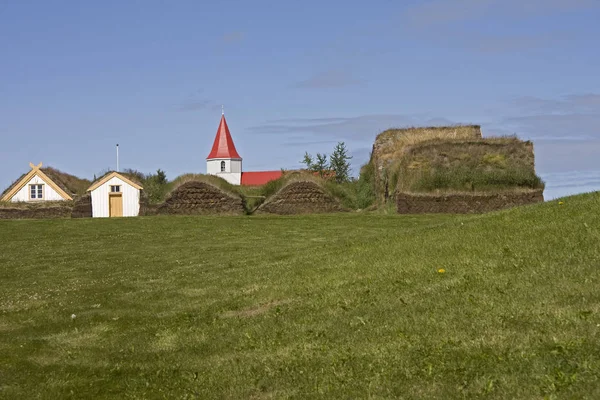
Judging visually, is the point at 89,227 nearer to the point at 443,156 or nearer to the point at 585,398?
the point at 443,156

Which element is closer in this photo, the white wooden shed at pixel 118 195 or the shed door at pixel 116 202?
the white wooden shed at pixel 118 195

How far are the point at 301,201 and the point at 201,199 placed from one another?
6.52m

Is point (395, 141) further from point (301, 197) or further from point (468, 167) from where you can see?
point (468, 167)

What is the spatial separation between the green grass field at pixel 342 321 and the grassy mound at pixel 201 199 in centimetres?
2687

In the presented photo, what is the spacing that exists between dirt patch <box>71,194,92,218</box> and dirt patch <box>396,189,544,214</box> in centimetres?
2769

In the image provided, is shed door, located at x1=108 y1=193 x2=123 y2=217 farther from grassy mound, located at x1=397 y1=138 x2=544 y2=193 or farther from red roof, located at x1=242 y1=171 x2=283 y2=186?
red roof, located at x1=242 y1=171 x2=283 y2=186

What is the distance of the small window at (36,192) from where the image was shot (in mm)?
63031

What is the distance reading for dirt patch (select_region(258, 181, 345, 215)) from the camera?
49531mm

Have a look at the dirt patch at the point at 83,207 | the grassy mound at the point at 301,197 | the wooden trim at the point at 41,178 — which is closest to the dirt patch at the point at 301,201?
the grassy mound at the point at 301,197

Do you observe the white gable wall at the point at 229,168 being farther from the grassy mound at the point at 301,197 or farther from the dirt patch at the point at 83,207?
the grassy mound at the point at 301,197

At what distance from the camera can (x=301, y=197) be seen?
163 ft

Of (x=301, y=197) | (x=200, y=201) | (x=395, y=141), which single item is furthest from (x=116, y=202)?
(x=395, y=141)

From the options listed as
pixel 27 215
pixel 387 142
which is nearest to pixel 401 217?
pixel 387 142

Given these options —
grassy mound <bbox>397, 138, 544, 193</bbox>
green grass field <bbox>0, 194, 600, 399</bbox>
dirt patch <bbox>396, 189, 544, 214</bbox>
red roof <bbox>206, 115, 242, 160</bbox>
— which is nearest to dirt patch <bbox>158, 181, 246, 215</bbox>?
grassy mound <bbox>397, 138, 544, 193</bbox>
